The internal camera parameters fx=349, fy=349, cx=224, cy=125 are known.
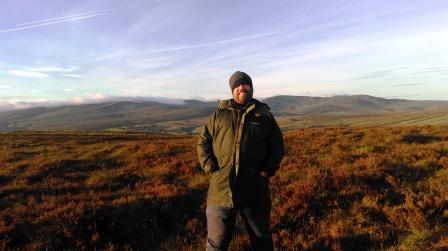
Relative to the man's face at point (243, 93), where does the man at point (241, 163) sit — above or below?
below

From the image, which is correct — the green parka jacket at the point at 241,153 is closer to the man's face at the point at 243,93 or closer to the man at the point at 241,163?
the man at the point at 241,163

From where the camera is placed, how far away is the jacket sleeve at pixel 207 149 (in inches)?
213

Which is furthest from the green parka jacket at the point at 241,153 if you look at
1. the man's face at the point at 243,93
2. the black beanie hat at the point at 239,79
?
the black beanie hat at the point at 239,79

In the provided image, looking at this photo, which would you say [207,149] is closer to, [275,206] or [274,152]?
[274,152]

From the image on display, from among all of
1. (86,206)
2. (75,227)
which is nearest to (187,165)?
(86,206)

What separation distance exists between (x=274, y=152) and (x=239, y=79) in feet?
4.10

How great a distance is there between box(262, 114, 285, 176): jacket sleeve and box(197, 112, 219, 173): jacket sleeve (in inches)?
31.6

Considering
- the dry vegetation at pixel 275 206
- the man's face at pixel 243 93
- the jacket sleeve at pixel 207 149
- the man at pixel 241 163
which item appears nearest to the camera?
the man at pixel 241 163

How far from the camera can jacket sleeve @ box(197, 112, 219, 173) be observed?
17.7 feet

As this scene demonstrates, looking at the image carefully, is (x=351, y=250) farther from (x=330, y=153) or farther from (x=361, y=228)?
(x=330, y=153)

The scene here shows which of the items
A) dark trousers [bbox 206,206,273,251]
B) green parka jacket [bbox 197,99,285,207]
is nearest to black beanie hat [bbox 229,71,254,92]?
green parka jacket [bbox 197,99,285,207]

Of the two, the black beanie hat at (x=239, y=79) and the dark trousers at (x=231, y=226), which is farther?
the black beanie hat at (x=239, y=79)

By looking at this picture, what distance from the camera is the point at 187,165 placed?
15.1 metres

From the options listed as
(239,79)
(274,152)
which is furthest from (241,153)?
(239,79)
